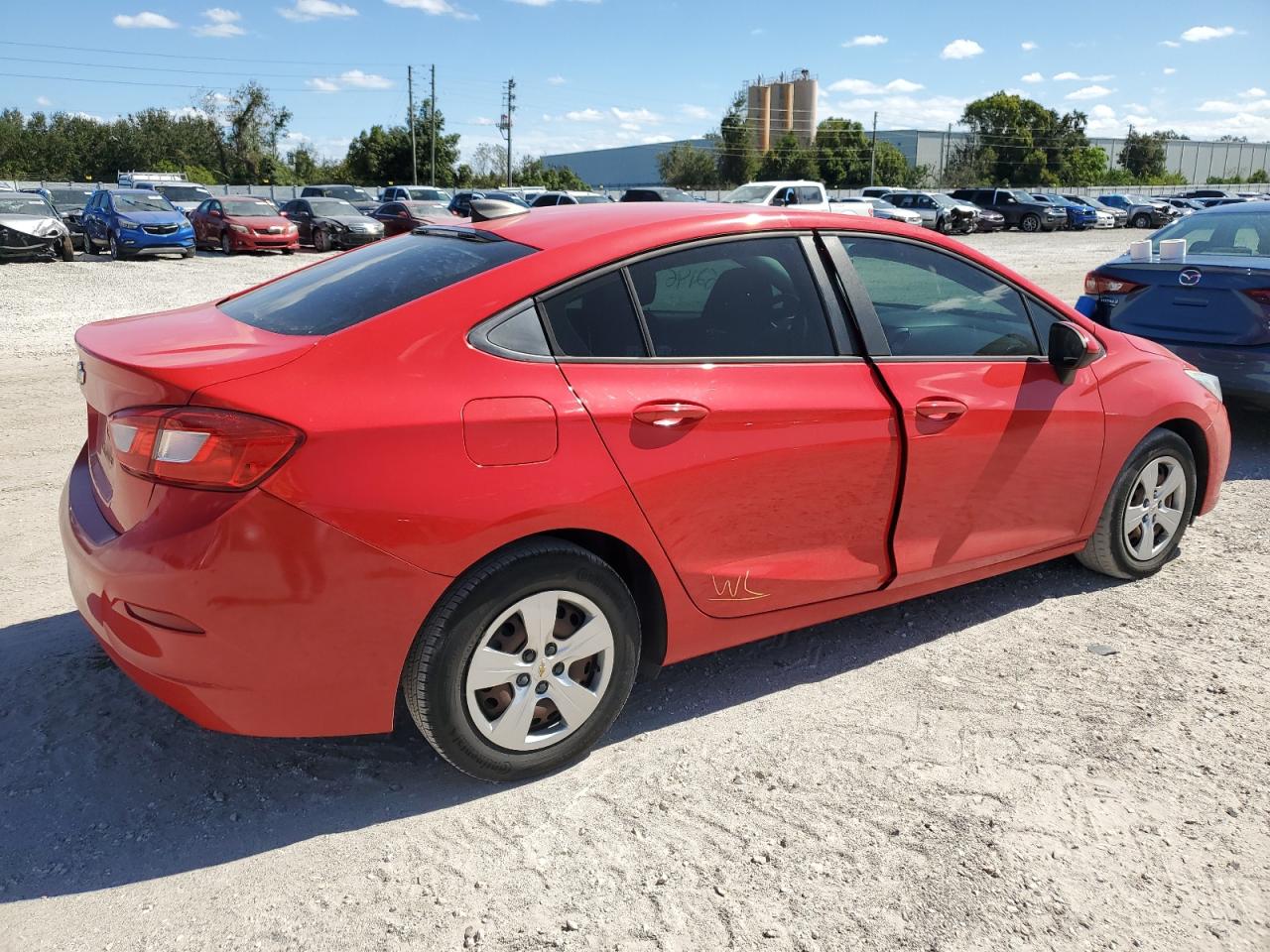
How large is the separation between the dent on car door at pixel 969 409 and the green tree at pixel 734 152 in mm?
90729

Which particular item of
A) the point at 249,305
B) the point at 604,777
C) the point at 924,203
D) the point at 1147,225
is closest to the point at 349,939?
the point at 604,777

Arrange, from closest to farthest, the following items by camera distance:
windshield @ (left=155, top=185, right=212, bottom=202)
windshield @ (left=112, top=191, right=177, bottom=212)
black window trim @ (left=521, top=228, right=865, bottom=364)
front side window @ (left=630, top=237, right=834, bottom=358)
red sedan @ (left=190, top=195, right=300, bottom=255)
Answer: black window trim @ (left=521, top=228, right=865, bottom=364), front side window @ (left=630, top=237, right=834, bottom=358), windshield @ (left=112, top=191, right=177, bottom=212), red sedan @ (left=190, top=195, right=300, bottom=255), windshield @ (left=155, top=185, right=212, bottom=202)

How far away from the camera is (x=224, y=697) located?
99.1 inches

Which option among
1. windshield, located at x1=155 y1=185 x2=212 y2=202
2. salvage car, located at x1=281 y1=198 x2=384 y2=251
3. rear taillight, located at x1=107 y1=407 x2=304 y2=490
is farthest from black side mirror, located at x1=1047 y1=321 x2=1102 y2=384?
windshield, located at x1=155 y1=185 x2=212 y2=202

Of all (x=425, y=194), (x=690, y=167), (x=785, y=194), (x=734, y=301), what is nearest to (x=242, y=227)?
(x=785, y=194)

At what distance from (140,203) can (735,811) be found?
999 inches

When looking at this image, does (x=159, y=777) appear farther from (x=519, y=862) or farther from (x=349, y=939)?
(x=519, y=862)

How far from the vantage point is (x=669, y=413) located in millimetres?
2918

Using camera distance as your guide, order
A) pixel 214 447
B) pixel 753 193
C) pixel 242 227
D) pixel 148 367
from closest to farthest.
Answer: pixel 214 447 < pixel 148 367 < pixel 242 227 < pixel 753 193

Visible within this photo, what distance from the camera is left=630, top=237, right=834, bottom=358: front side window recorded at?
3.07 meters

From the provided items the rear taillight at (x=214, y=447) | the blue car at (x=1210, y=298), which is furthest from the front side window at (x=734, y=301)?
the blue car at (x=1210, y=298)

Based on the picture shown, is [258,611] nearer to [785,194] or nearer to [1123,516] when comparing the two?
[1123,516]

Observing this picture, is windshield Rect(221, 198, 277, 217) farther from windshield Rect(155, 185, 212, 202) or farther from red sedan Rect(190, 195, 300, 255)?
windshield Rect(155, 185, 212, 202)

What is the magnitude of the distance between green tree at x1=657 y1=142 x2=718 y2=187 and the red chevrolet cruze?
9059 cm
